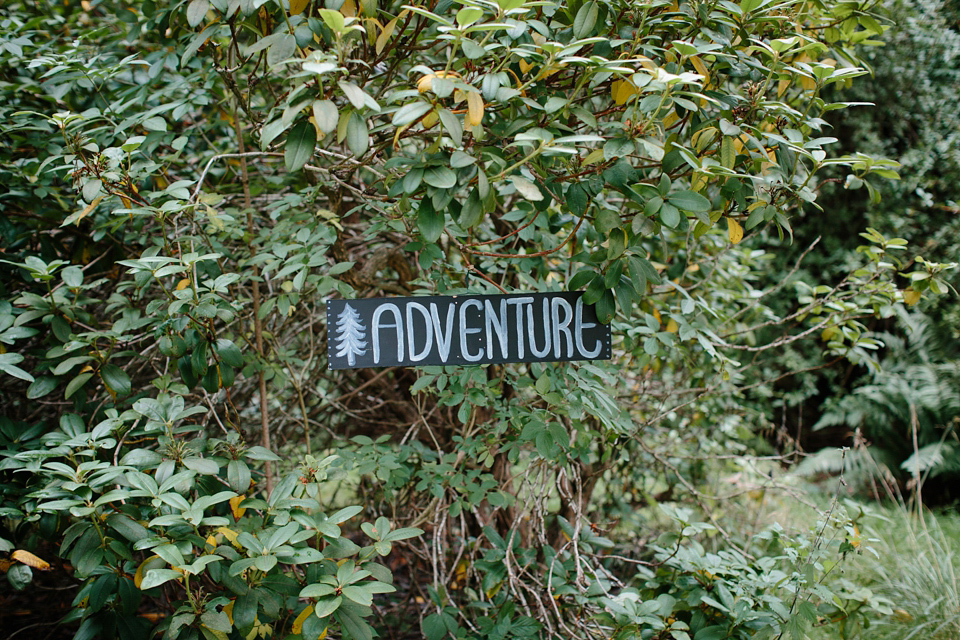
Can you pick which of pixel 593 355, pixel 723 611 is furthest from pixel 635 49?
pixel 723 611

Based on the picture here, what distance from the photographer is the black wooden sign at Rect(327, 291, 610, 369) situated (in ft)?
3.72

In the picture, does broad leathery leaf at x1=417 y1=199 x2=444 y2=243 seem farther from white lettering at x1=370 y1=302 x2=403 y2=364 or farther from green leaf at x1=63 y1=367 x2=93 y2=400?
green leaf at x1=63 y1=367 x2=93 y2=400

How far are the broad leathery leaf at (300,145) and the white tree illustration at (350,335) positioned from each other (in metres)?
0.28

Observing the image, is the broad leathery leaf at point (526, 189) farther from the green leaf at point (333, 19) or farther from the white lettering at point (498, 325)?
the green leaf at point (333, 19)

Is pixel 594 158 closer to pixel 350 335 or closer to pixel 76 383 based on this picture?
pixel 350 335

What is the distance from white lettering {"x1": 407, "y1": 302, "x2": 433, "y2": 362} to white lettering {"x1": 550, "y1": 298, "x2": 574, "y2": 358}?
0.25m

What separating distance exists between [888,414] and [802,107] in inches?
130

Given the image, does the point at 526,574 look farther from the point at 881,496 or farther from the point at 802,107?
the point at 881,496

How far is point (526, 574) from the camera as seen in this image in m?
1.62

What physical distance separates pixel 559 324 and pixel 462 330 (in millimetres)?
202

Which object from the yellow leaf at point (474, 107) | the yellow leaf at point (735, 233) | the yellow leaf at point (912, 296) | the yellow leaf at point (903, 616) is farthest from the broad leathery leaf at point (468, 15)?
the yellow leaf at point (903, 616)

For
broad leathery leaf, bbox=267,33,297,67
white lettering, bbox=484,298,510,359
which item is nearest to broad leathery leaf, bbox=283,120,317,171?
broad leathery leaf, bbox=267,33,297,67

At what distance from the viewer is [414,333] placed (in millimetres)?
1149

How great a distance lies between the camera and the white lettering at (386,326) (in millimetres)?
1140
